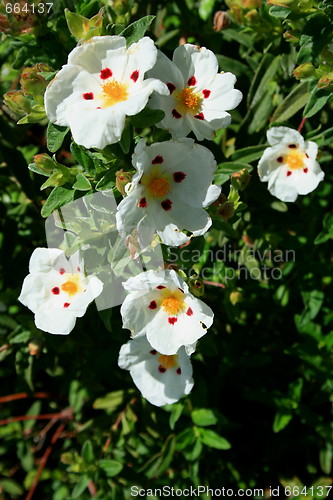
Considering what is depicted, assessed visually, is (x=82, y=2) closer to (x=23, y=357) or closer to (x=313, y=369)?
(x=23, y=357)

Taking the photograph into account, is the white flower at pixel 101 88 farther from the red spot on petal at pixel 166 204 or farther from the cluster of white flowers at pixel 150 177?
the red spot on petal at pixel 166 204

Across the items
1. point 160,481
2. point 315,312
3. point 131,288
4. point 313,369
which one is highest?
point 131,288

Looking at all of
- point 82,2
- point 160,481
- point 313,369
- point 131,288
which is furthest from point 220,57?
point 160,481

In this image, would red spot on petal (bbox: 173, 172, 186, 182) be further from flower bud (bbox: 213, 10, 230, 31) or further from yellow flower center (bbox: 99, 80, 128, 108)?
flower bud (bbox: 213, 10, 230, 31)

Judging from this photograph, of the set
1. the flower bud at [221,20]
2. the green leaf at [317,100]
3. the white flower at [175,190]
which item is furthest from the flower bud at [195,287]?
the flower bud at [221,20]

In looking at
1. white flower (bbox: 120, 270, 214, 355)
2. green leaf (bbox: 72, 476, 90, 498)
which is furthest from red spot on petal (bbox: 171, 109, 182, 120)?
green leaf (bbox: 72, 476, 90, 498)

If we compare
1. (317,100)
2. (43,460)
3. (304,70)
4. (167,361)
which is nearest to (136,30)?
(304,70)

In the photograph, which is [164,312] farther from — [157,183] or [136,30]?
[136,30]
